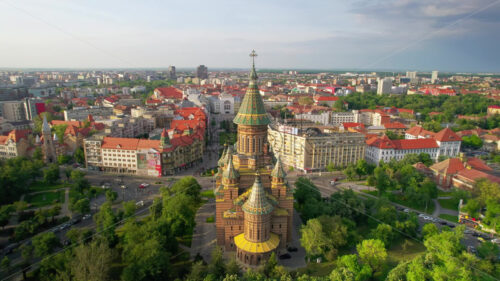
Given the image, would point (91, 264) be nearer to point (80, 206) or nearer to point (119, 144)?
point (80, 206)

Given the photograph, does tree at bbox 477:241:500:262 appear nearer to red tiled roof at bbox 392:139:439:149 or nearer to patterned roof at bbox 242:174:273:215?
patterned roof at bbox 242:174:273:215

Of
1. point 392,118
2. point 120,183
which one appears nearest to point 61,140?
point 120,183

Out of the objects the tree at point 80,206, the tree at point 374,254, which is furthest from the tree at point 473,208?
the tree at point 80,206

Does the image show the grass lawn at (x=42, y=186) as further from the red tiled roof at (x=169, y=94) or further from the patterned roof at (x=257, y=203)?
the red tiled roof at (x=169, y=94)

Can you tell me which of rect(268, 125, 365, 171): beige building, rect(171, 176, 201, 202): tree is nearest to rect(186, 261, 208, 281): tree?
rect(171, 176, 201, 202): tree

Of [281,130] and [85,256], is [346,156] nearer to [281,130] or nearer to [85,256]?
[281,130]
